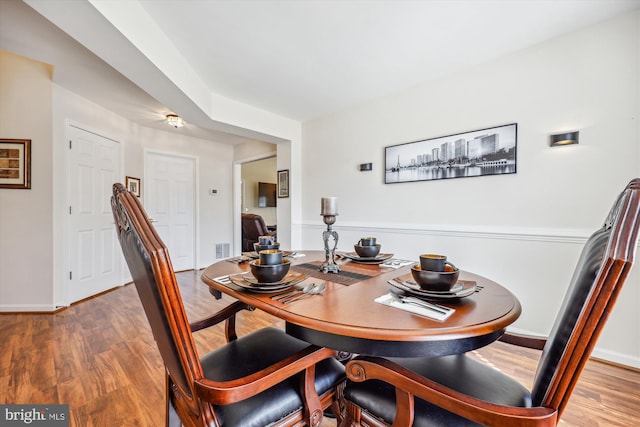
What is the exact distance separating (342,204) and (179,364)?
3.02 meters

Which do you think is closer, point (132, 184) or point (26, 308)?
point (26, 308)

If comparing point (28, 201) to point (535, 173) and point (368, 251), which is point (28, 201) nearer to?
point (368, 251)

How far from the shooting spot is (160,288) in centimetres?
67

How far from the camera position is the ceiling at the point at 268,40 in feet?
5.95

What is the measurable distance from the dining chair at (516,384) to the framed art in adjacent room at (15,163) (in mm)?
3827

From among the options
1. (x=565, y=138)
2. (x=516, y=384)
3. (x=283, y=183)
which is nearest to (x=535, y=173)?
(x=565, y=138)

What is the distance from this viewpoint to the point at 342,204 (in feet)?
12.0

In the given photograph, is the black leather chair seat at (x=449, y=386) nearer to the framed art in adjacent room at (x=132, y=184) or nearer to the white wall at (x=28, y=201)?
the white wall at (x=28, y=201)

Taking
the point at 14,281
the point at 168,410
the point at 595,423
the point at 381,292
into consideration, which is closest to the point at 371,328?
the point at 381,292

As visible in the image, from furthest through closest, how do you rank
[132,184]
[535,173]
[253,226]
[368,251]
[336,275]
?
1. [253,226]
2. [132,184]
3. [535,173]
4. [368,251]
5. [336,275]

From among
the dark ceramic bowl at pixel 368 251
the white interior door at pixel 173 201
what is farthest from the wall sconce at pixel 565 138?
the white interior door at pixel 173 201

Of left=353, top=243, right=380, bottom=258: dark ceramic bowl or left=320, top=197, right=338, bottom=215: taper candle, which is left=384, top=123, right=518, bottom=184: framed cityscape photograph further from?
left=320, top=197, right=338, bottom=215: taper candle

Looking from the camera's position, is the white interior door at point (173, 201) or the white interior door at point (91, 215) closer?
the white interior door at point (91, 215)
